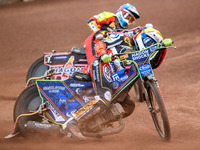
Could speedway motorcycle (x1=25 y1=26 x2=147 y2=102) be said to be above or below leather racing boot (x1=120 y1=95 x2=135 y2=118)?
above

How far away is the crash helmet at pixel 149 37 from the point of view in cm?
570

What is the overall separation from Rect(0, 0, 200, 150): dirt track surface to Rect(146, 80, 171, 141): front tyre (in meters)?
0.19

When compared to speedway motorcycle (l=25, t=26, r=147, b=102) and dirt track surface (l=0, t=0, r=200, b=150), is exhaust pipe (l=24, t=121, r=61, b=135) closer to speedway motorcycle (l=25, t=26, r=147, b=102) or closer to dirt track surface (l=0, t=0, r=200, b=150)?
dirt track surface (l=0, t=0, r=200, b=150)

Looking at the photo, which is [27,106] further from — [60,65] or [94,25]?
[94,25]

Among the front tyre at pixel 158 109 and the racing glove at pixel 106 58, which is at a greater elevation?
the racing glove at pixel 106 58

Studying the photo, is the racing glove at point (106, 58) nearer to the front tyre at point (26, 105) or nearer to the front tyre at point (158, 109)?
the front tyre at point (158, 109)

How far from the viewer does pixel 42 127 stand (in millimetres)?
6027

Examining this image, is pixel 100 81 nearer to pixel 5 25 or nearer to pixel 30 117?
pixel 30 117

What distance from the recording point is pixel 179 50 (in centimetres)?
1137

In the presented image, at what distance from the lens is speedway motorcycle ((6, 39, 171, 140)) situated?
18.5ft

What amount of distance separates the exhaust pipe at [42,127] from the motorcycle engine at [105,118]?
1.71ft

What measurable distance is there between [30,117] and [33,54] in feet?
19.0

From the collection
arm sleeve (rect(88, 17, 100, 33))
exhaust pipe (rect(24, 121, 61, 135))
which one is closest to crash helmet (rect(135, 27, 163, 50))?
exhaust pipe (rect(24, 121, 61, 135))

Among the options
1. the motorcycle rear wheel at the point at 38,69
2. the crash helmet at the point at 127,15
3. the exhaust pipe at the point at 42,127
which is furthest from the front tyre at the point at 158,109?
the crash helmet at the point at 127,15
